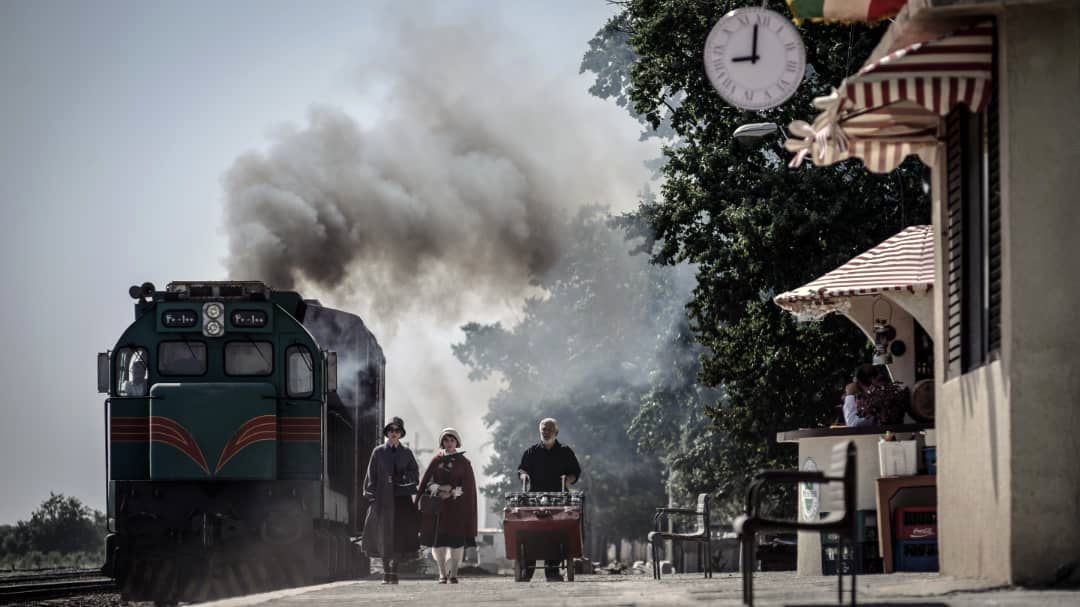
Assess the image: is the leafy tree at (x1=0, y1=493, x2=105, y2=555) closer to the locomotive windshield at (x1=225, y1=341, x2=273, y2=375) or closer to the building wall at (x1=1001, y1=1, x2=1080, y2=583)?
the locomotive windshield at (x1=225, y1=341, x2=273, y2=375)

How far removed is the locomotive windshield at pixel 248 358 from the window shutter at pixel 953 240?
1279cm

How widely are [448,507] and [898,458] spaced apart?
6198mm

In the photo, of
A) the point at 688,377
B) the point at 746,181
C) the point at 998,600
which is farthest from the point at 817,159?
the point at 688,377

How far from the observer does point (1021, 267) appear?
9711mm

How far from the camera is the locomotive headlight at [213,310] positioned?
2300cm

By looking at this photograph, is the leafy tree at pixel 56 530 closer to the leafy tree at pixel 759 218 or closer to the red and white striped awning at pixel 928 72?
the leafy tree at pixel 759 218

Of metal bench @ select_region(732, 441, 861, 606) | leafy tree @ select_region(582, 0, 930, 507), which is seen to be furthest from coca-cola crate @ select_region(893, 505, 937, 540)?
leafy tree @ select_region(582, 0, 930, 507)

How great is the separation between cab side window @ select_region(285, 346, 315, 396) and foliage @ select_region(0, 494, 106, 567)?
123 feet

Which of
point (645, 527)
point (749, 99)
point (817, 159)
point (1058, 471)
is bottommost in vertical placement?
point (645, 527)

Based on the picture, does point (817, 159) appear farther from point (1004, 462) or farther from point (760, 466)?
point (760, 466)

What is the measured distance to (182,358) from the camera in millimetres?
22859

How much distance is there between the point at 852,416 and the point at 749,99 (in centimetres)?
318

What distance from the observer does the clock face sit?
56.0ft

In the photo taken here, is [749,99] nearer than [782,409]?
Yes
